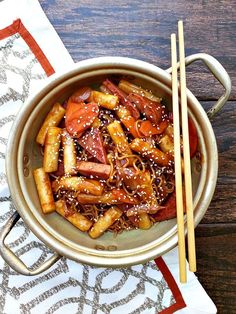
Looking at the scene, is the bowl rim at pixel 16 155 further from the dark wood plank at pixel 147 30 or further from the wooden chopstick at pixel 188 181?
the dark wood plank at pixel 147 30

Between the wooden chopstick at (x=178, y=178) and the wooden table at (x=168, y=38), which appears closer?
the wooden chopstick at (x=178, y=178)

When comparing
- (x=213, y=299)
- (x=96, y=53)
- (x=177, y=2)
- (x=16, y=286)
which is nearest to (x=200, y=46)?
(x=177, y=2)

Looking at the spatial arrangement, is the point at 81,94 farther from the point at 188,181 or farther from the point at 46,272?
the point at 46,272

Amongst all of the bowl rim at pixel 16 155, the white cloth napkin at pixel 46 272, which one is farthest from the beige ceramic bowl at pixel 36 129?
the white cloth napkin at pixel 46 272

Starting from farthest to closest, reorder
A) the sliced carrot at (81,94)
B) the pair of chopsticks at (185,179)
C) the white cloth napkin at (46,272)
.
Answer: the white cloth napkin at (46,272) < the sliced carrot at (81,94) < the pair of chopsticks at (185,179)

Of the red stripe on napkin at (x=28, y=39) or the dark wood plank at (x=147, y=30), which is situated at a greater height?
the dark wood plank at (x=147, y=30)

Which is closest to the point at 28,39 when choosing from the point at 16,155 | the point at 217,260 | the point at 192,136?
the point at 16,155

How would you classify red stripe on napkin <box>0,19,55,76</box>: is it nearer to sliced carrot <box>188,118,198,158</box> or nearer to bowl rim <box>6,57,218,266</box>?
bowl rim <box>6,57,218,266</box>
